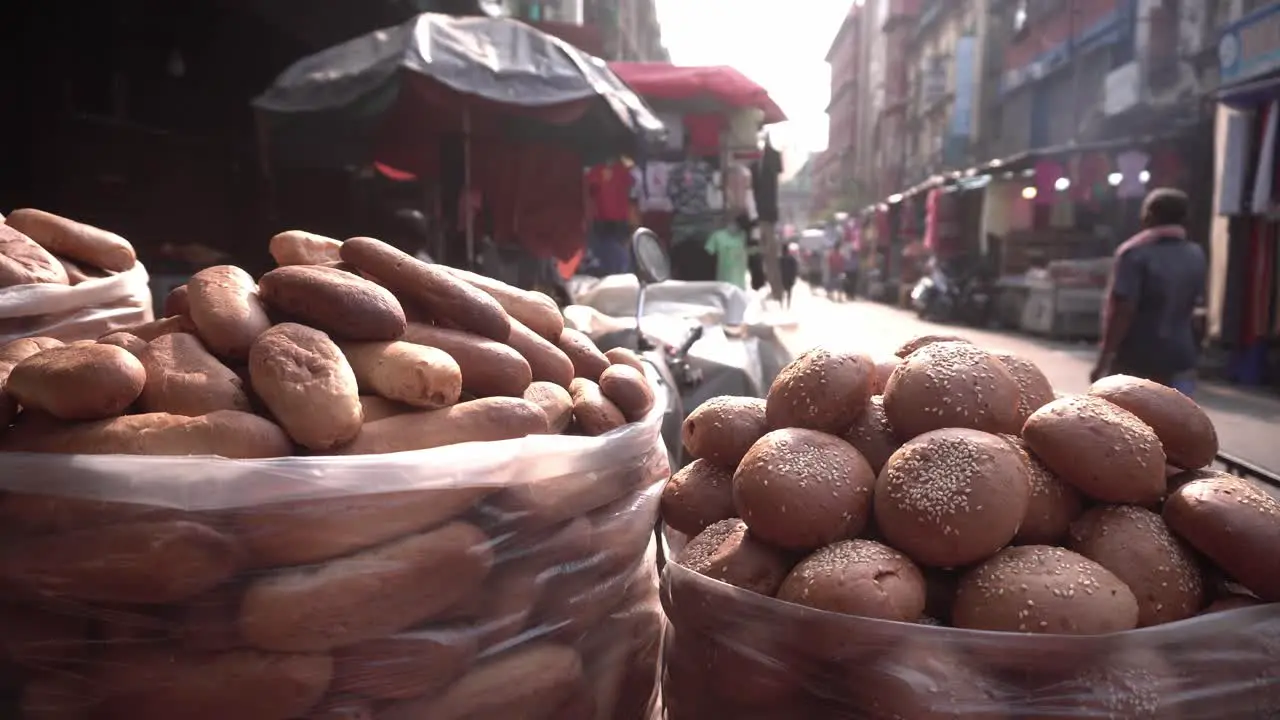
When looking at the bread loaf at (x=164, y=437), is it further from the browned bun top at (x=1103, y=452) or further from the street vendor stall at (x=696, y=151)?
the street vendor stall at (x=696, y=151)

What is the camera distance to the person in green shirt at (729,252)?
31.6 ft

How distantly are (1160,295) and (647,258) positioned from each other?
323 cm

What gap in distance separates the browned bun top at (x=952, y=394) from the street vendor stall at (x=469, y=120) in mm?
3777

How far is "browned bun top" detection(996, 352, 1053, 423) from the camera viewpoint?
1.52 m

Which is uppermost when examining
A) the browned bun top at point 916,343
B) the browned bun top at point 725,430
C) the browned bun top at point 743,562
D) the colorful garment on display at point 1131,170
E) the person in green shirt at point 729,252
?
the colorful garment on display at point 1131,170

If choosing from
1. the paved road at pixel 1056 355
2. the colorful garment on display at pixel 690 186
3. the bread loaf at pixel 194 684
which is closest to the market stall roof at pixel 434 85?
the paved road at pixel 1056 355

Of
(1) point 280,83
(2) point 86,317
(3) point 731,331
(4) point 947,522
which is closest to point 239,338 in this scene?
(2) point 86,317

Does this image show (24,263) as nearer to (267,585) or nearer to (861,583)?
(267,585)

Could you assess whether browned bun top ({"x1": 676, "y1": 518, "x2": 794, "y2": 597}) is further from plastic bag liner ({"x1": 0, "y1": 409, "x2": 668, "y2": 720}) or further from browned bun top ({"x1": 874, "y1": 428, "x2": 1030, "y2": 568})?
plastic bag liner ({"x1": 0, "y1": 409, "x2": 668, "y2": 720})

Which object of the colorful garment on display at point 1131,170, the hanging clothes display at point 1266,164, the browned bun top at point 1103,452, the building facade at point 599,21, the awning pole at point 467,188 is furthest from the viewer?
the colorful garment on display at point 1131,170

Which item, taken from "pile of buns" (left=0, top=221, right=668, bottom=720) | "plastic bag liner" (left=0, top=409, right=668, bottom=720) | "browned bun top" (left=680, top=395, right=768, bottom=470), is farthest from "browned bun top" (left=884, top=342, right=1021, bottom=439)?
"plastic bag liner" (left=0, top=409, right=668, bottom=720)

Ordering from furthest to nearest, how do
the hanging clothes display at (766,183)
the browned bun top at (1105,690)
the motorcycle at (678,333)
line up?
1. the hanging clothes display at (766,183)
2. the motorcycle at (678,333)
3. the browned bun top at (1105,690)

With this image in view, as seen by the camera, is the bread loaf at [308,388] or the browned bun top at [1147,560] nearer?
the browned bun top at [1147,560]

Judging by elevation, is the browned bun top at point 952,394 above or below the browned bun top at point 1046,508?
above
